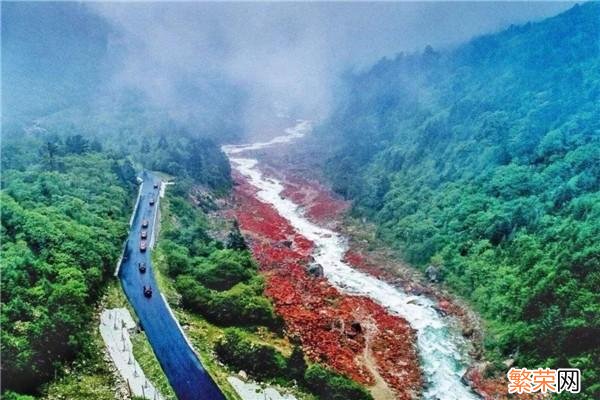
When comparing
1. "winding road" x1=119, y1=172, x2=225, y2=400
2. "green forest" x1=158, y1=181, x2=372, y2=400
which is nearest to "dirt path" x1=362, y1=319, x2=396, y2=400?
"green forest" x1=158, y1=181, x2=372, y2=400

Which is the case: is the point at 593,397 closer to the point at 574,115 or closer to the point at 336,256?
the point at 336,256

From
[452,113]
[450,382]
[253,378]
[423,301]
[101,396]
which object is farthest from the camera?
[452,113]

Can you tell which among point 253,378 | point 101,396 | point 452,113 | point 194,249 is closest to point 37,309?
point 101,396

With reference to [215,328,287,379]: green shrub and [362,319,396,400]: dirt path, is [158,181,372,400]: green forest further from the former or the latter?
[362,319,396,400]: dirt path

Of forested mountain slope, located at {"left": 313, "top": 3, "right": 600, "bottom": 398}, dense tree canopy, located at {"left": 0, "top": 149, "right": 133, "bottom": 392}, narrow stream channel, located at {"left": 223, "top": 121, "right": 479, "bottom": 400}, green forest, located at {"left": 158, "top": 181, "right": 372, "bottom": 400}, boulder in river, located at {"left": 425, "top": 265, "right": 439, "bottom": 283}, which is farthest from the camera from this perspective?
boulder in river, located at {"left": 425, "top": 265, "right": 439, "bottom": 283}

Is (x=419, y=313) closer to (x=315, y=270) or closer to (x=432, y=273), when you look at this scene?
(x=432, y=273)

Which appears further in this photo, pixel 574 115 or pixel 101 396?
pixel 574 115

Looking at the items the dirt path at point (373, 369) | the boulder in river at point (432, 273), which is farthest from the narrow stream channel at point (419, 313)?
the boulder in river at point (432, 273)
